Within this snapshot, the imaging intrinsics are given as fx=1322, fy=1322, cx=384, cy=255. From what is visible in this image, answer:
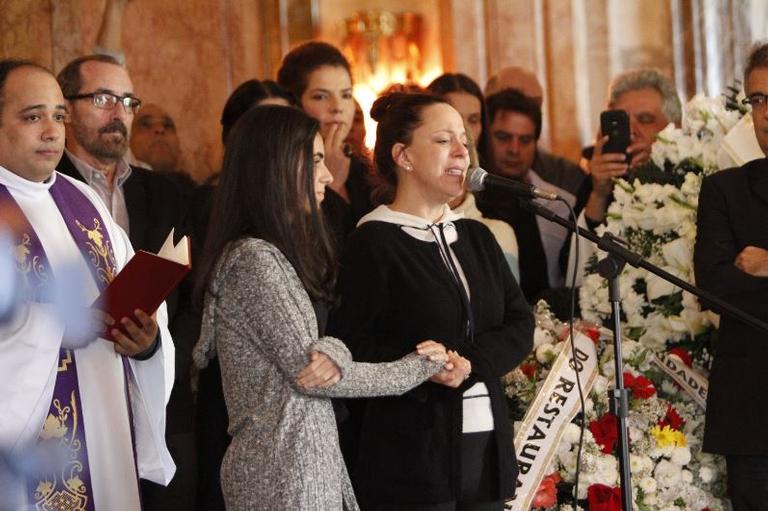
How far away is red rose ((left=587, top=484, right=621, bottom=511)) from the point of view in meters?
4.56

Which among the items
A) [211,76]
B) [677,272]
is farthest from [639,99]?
[211,76]

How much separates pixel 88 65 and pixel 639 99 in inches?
105

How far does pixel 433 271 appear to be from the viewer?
3.97 meters

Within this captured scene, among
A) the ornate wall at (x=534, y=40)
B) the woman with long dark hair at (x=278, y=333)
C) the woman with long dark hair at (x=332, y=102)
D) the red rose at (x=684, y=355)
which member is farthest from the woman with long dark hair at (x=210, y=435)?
the ornate wall at (x=534, y=40)

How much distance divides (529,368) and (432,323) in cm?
108

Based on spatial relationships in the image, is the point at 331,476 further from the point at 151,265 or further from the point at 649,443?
the point at 649,443

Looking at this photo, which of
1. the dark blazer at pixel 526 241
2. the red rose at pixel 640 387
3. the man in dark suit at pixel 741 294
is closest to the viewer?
the man in dark suit at pixel 741 294

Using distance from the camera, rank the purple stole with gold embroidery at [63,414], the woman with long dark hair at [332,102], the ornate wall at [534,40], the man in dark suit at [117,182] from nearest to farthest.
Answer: the purple stole with gold embroidery at [63,414] < the man in dark suit at [117,182] < the woman with long dark hair at [332,102] < the ornate wall at [534,40]

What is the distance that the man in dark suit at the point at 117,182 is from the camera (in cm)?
462

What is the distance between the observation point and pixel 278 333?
349cm

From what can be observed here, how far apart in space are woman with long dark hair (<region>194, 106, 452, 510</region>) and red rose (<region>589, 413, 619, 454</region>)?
1.23m

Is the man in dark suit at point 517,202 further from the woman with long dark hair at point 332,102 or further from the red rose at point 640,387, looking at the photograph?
the red rose at point 640,387

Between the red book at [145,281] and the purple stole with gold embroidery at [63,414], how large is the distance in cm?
19

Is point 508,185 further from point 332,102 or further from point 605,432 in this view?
point 332,102
